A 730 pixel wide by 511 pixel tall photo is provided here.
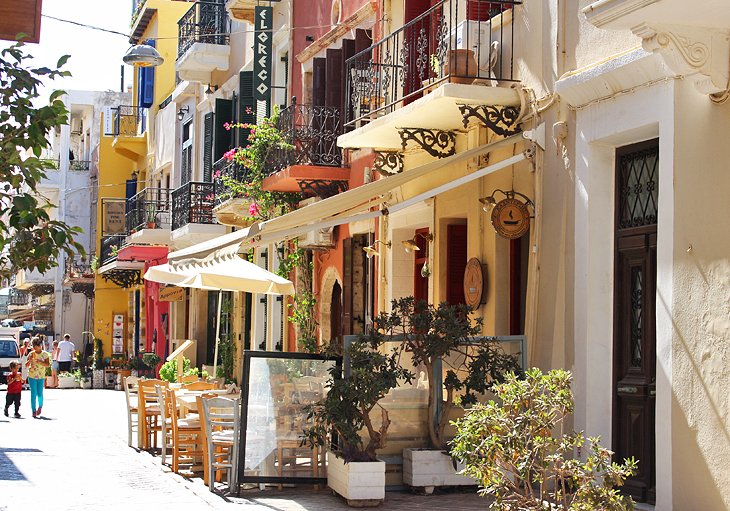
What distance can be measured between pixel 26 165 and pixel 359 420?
4.98 meters

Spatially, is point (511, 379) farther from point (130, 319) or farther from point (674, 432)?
point (130, 319)

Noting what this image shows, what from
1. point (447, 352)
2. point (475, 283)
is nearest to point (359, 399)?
point (447, 352)

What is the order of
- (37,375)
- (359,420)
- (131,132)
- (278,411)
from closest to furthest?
(359,420) < (278,411) < (37,375) < (131,132)

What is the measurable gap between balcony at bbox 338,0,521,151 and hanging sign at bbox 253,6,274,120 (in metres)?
7.48

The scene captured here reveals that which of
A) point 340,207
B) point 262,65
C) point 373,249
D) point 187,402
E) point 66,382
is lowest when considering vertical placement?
point 66,382

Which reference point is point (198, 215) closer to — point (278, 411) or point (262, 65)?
point (262, 65)

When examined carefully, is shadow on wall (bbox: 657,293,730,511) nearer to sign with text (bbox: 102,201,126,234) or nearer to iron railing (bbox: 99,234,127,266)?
iron railing (bbox: 99,234,127,266)

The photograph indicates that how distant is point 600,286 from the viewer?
428 inches

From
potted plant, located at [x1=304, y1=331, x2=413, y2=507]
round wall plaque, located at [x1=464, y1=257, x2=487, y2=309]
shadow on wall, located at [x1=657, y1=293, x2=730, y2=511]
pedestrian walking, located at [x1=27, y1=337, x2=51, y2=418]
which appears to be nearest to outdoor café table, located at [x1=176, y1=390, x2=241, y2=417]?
potted plant, located at [x1=304, y1=331, x2=413, y2=507]

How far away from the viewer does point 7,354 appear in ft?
126

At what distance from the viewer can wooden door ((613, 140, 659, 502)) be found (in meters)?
10.2

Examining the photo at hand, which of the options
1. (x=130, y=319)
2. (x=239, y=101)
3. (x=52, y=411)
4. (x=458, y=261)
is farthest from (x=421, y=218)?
(x=130, y=319)

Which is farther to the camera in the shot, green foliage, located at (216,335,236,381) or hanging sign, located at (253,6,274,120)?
green foliage, located at (216,335,236,381)

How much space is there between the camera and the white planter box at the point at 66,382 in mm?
37062
